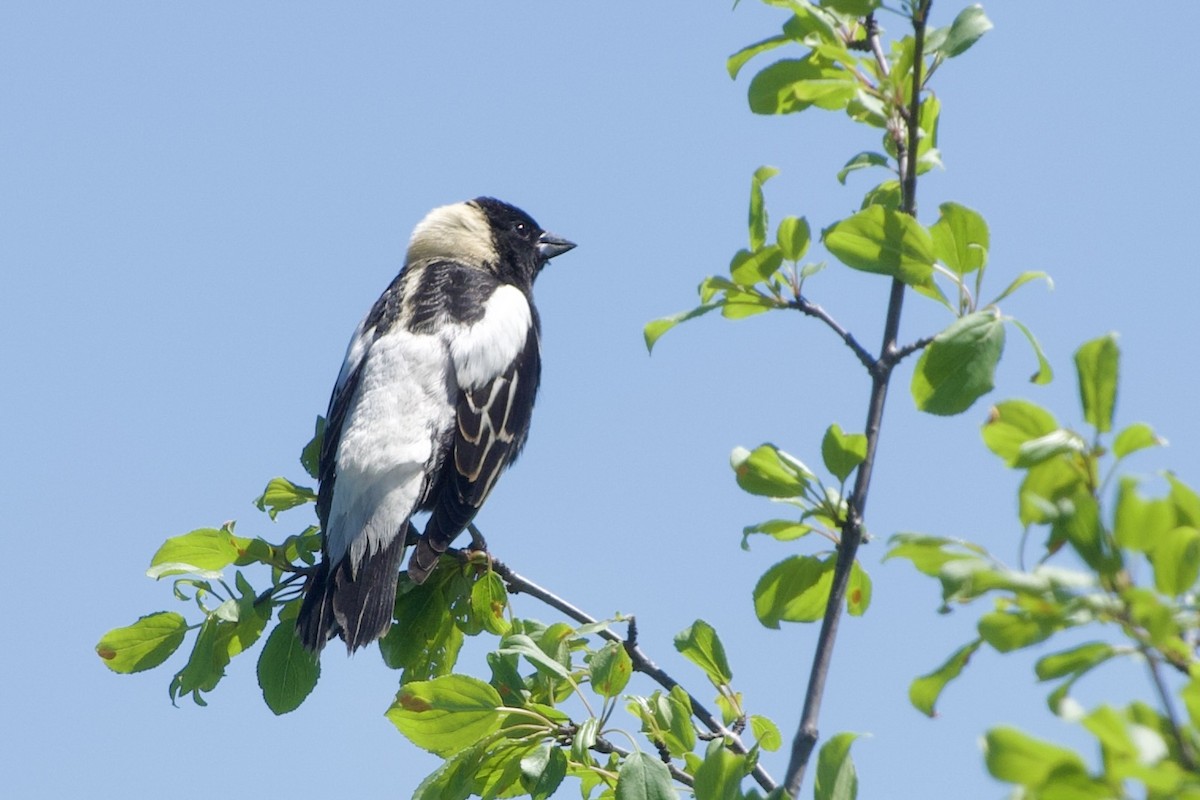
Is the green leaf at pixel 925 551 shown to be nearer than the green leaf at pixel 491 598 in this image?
Yes

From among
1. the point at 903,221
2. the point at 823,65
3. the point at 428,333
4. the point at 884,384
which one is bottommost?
the point at 884,384

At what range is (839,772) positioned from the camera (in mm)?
1500

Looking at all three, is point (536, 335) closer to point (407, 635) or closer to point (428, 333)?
point (428, 333)

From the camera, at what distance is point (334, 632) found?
108 inches

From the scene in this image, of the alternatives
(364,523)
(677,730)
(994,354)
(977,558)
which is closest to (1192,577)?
(977,558)

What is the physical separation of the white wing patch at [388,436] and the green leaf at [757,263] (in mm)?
1854

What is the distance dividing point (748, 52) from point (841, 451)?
59cm

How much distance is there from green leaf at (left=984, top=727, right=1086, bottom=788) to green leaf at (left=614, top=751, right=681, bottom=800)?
0.86 m

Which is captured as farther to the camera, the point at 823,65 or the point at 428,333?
the point at 428,333

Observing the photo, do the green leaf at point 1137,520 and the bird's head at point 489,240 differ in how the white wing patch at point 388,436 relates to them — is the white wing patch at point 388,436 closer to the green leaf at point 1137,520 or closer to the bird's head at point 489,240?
the bird's head at point 489,240

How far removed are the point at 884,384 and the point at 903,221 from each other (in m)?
0.19

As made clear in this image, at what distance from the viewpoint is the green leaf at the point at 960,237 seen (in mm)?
1582

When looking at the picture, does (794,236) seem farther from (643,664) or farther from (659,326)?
(643,664)

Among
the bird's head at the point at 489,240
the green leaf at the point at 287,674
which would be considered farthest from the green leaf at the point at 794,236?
the bird's head at the point at 489,240
